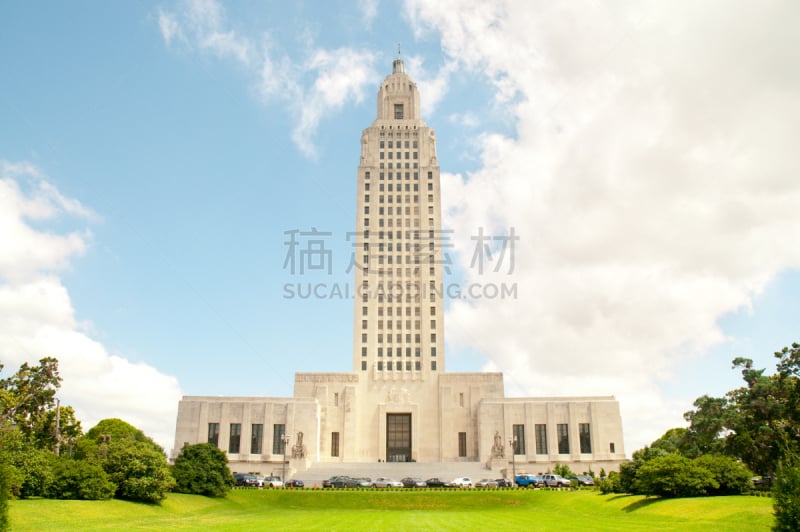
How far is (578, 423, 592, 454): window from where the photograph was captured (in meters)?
71.4

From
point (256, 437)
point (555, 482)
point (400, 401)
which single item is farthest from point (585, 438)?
point (256, 437)

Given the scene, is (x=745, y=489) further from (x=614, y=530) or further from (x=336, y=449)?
(x=336, y=449)

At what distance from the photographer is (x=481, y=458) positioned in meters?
70.5

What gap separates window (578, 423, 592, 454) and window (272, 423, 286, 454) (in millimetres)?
33312

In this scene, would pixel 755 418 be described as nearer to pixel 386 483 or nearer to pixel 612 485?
pixel 612 485

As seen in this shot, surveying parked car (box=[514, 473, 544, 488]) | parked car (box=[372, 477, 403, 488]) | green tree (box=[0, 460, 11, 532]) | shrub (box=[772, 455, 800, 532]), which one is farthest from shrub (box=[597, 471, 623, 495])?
green tree (box=[0, 460, 11, 532])

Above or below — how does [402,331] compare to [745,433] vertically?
above

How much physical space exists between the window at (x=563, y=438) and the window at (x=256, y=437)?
3333cm

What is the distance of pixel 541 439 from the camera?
71688 mm

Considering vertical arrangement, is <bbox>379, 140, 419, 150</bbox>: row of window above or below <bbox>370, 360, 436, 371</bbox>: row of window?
above

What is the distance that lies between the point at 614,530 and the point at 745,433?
3129cm

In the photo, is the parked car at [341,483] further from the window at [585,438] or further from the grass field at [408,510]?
the window at [585,438]

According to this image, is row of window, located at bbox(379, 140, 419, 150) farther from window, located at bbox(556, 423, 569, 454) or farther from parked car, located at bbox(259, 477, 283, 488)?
parked car, located at bbox(259, 477, 283, 488)

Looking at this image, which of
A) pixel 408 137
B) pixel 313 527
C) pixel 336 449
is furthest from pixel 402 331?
pixel 313 527
